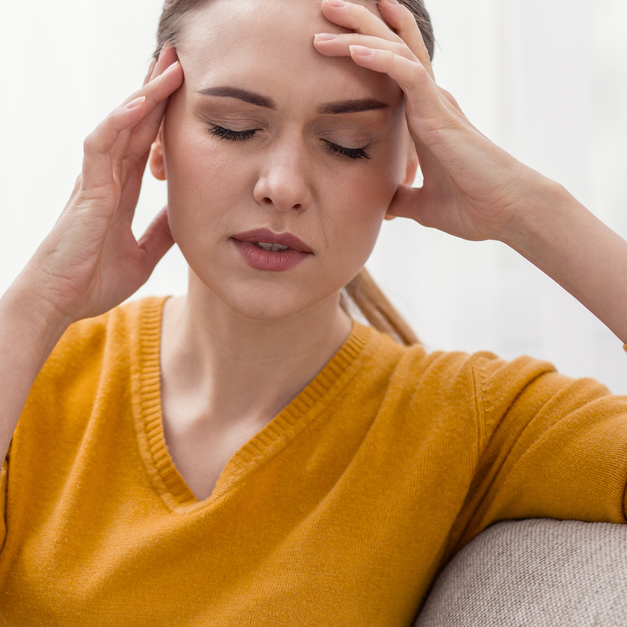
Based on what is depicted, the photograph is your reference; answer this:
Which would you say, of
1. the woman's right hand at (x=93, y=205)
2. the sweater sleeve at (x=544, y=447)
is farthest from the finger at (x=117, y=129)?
the sweater sleeve at (x=544, y=447)

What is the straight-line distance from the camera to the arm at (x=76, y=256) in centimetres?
108

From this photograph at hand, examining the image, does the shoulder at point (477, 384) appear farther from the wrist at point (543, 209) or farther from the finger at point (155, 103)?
the finger at point (155, 103)

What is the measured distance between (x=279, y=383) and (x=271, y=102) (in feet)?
1.85

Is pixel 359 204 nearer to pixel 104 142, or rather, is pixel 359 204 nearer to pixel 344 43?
pixel 344 43

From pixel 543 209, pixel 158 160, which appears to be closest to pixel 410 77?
pixel 543 209

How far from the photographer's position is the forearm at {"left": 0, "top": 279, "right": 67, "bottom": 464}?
3.51 ft

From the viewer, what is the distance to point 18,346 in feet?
3.58

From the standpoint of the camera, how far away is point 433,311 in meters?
2.32

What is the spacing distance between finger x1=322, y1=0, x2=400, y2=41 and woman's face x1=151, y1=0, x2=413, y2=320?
0.02 metres

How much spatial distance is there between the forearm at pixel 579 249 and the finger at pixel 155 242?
27.1 inches

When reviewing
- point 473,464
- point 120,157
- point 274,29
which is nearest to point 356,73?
point 274,29

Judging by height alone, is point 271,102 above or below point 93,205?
above

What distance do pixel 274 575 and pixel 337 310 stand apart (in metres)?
0.55

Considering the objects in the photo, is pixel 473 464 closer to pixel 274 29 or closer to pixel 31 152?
pixel 274 29
